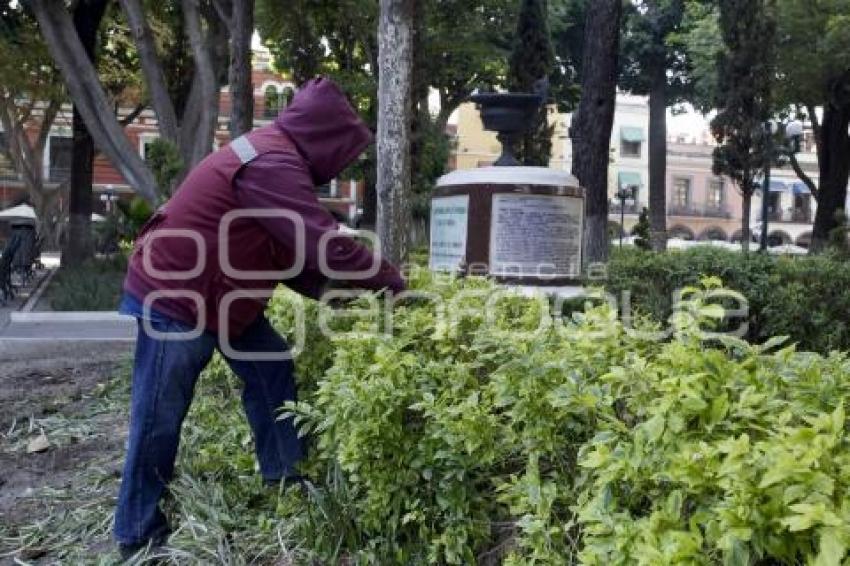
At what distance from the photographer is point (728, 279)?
8641 mm

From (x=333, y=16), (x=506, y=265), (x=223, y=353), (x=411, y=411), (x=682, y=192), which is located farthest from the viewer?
(x=682, y=192)

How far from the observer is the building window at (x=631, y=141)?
6538 cm

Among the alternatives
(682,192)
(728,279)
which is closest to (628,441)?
(728,279)

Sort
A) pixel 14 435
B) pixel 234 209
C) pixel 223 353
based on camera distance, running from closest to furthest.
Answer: pixel 234 209 < pixel 223 353 < pixel 14 435

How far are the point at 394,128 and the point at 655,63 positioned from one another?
28636mm

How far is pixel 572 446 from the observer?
2158 millimetres

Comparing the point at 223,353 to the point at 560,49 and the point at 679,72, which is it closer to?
the point at 560,49

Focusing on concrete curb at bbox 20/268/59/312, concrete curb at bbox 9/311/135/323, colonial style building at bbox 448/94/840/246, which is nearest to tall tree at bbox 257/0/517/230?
concrete curb at bbox 9/311/135/323

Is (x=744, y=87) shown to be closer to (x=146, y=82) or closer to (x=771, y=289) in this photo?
(x=146, y=82)

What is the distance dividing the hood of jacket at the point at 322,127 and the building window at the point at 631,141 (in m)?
64.3

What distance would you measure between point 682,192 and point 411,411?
2664 inches

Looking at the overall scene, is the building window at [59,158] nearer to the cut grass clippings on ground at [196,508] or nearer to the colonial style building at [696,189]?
the colonial style building at [696,189]

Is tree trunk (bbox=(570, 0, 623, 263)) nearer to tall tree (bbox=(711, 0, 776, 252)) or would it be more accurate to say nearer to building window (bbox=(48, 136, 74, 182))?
tall tree (bbox=(711, 0, 776, 252))

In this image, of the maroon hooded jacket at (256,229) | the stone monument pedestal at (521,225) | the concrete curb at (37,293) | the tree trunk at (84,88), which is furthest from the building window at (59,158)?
the maroon hooded jacket at (256,229)
